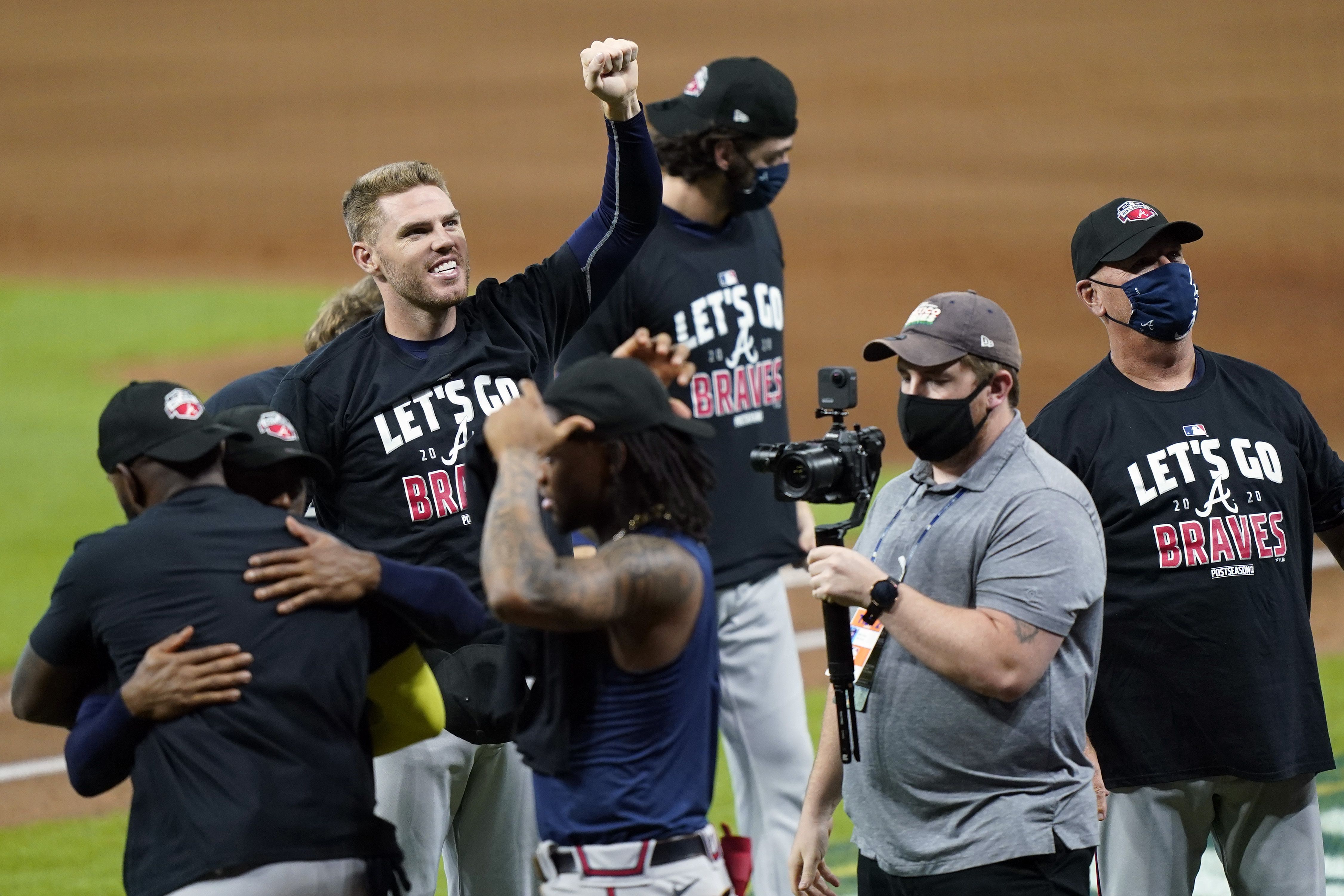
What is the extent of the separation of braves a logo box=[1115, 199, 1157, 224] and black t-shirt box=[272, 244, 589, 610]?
4.89ft

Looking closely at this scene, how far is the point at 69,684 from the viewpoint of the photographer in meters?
2.73

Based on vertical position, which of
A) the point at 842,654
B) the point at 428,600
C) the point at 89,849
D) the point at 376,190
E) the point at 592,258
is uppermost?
the point at 376,190

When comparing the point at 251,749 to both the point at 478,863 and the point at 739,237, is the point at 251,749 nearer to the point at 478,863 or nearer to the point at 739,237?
the point at 478,863

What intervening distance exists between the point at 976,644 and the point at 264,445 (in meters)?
1.37

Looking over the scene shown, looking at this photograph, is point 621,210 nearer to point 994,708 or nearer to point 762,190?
point 762,190

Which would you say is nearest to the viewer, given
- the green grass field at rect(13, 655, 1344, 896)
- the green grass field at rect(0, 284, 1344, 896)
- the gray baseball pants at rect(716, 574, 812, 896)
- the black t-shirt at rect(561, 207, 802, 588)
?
the gray baseball pants at rect(716, 574, 812, 896)

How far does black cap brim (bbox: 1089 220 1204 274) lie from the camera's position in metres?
3.71

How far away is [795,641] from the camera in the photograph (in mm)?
5078

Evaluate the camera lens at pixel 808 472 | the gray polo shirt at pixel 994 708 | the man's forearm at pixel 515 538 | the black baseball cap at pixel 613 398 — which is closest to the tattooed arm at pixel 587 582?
the man's forearm at pixel 515 538

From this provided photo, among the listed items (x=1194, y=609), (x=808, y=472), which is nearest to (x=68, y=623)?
(x=808, y=472)

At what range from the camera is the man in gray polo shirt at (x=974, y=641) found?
294cm

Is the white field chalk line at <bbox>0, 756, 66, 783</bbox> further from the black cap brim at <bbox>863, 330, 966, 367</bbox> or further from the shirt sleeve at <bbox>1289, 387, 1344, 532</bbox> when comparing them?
the shirt sleeve at <bbox>1289, 387, 1344, 532</bbox>

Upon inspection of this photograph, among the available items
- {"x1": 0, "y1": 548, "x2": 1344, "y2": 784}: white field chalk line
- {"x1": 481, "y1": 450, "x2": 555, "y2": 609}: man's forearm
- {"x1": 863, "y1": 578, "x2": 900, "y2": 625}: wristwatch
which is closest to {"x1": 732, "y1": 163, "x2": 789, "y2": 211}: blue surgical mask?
{"x1": 0, "y1": 548, "x2": 1344, "y2": 784}: white field chalk line

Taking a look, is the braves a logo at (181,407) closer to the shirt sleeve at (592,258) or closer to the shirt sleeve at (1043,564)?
the shirt sleeve at (592,258)
